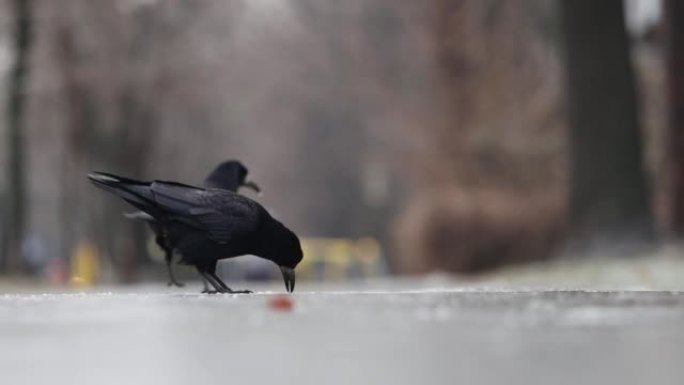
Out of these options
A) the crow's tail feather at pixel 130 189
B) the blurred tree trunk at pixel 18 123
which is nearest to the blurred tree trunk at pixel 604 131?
the blurred tree trunk at pixel 18 123

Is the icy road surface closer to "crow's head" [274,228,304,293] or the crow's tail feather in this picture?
"crow's head" [274,228,304,293]

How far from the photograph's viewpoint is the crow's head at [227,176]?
620cm

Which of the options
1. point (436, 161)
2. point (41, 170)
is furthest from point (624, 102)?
point (41, 170)

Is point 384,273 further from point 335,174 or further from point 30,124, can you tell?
point 335,174

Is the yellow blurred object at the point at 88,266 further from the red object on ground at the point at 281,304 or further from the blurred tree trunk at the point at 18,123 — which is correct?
the red object on ground at the point at 281,304

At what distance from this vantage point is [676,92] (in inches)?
802

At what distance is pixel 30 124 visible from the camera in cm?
3778

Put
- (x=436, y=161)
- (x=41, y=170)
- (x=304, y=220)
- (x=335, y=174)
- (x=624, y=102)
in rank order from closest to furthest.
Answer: (x=624, y=102)
(x=436, y=161)
(x=41, y=170)
(x=335, y=174)
(x=304, y=220)

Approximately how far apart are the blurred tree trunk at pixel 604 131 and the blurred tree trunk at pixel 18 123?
1334 cm

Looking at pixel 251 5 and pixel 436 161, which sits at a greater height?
pixel 251 5

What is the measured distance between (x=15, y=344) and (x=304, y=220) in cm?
6515

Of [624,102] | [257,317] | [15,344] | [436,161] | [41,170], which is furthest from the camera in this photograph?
[41,170]

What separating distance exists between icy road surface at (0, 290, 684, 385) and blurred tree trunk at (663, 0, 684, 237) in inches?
563

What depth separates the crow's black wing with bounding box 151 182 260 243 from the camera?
568 cm
